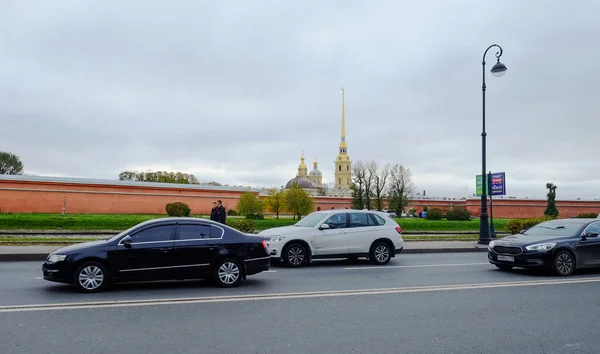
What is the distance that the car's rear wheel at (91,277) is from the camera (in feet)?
29.7

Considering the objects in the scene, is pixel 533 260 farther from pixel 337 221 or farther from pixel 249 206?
pixel 249 206

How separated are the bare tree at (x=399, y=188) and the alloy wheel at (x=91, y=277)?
66.8 metres

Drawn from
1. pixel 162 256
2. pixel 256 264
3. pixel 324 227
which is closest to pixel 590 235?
pixel 324 227

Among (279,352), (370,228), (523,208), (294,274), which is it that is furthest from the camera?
(523,208)

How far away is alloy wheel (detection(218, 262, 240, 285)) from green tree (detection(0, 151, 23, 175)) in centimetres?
7769

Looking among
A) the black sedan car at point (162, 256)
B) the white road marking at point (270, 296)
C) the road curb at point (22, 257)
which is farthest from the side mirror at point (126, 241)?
the road curb at point (22, 257)

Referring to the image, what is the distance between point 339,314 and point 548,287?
5.30 meters

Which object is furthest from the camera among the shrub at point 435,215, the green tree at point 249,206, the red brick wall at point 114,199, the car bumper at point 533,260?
the shrub at point 435,215

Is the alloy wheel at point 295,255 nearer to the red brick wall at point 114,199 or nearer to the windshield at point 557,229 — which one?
the windshield at point 557,229

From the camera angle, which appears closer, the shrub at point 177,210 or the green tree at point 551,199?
the shrub at point 177,210

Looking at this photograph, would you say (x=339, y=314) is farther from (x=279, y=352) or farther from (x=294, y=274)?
(x=294, y=274)

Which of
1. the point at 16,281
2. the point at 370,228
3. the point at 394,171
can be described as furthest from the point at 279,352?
the point at 394,171

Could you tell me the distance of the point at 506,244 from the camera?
41.6 feet

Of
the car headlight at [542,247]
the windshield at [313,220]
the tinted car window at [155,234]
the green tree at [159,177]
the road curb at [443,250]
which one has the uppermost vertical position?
the green tree at [159,177]
